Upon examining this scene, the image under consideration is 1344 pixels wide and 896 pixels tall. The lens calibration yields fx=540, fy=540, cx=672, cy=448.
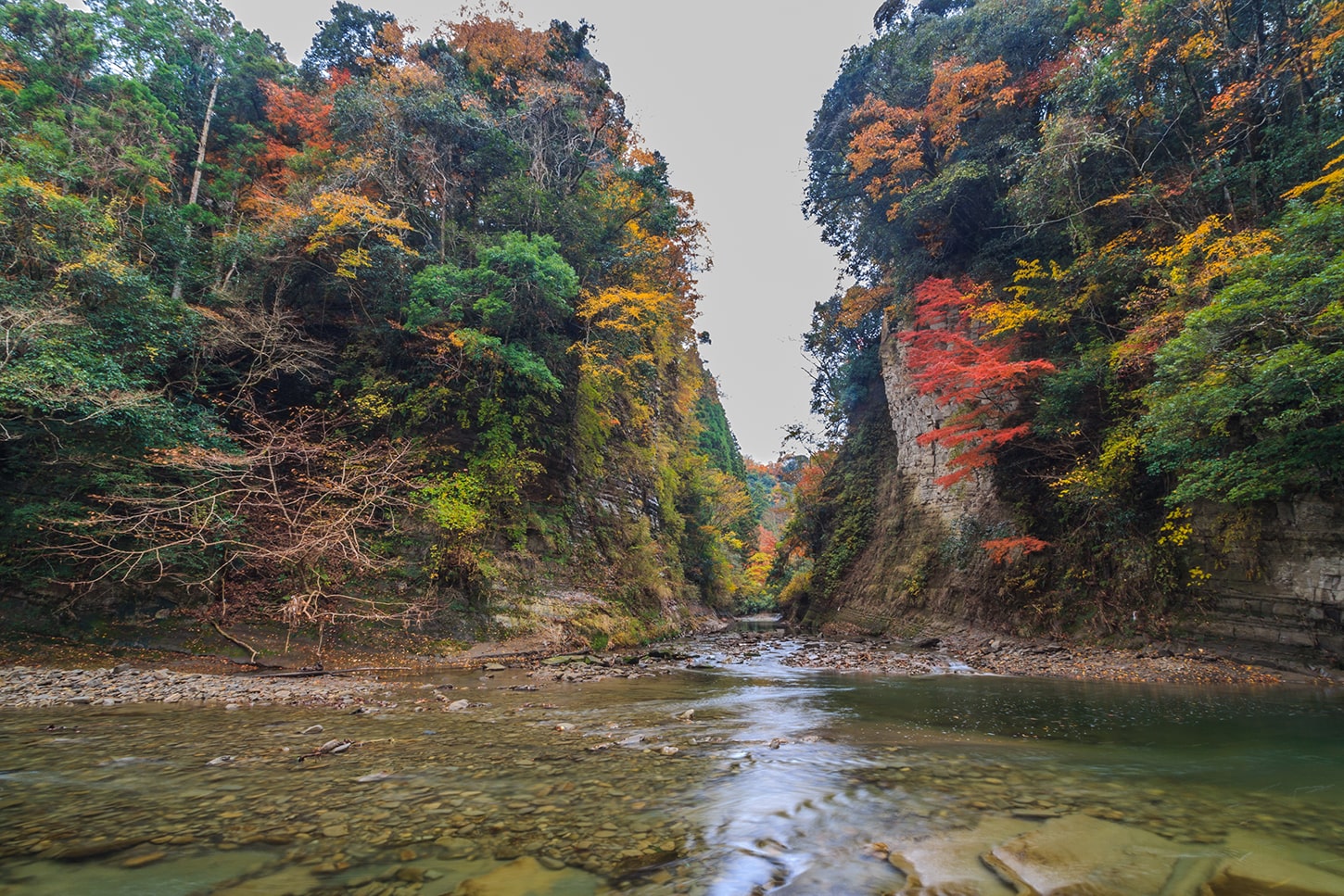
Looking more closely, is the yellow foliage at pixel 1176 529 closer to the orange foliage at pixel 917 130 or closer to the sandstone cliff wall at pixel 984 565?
the sandstone cliff wall at pixel 984 565

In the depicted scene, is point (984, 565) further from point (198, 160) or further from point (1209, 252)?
point (198, 160)

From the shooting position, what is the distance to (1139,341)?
1040cm

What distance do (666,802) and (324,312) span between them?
16.5m

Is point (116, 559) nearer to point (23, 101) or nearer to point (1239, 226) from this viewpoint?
point (23, 101)

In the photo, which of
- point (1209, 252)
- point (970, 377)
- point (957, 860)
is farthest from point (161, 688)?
point (1209, 252)

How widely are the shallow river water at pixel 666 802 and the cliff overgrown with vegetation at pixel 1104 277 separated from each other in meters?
4.38

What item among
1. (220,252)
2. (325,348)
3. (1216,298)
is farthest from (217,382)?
(1216,298)

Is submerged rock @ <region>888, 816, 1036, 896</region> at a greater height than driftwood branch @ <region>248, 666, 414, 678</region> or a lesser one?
greater

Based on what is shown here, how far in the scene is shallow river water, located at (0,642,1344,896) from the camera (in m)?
2.41

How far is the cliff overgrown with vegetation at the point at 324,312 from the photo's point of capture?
30.5 ft

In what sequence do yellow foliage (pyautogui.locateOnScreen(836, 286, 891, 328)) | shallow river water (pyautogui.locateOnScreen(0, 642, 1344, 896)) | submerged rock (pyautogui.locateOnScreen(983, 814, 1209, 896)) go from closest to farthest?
submerged rock (pyautogui.locateOnScreen(983, 814, 1209, 896)) → shallow river water (pyautogui.locateOnScreen(0, 642, 1344, 896)) → yellow foliage (pyautogui.locateOnScreen(836, 286, 891, 328))

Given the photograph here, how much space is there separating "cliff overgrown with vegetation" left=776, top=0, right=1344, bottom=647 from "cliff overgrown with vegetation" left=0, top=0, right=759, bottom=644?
8.33 m

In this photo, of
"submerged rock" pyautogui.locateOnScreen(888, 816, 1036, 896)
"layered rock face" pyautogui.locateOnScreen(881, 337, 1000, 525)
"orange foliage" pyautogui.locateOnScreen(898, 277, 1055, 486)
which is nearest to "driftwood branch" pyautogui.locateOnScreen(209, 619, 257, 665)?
"submerged rock" pyautogui.locateOnScreen(888, 816, 1036, 896)

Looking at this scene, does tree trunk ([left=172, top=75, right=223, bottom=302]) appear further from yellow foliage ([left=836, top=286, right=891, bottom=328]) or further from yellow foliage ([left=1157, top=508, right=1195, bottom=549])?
yellow foliage ([left=1157, top=508, right=1195, bottom=549])
